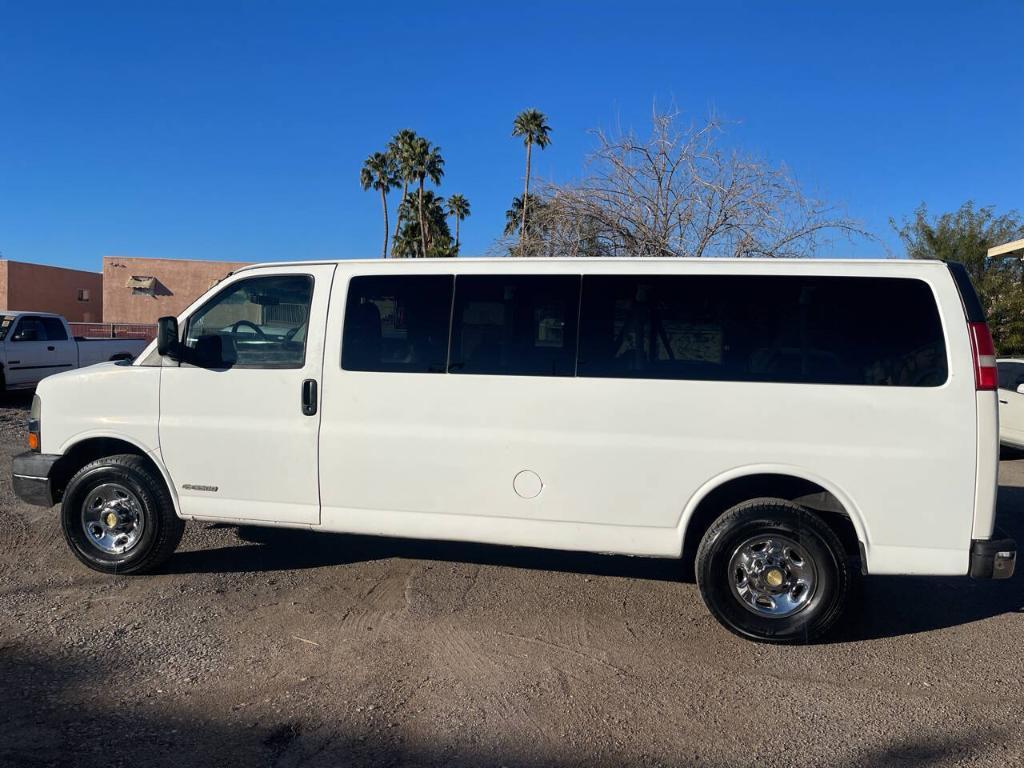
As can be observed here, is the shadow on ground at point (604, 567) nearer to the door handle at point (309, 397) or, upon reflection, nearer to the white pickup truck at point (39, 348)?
the door handle at point (309, 397)

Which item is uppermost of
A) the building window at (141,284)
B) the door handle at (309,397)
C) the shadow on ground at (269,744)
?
the building window at (141,284)

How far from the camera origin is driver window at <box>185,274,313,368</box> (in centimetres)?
493

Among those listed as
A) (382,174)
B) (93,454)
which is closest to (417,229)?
(382,174)

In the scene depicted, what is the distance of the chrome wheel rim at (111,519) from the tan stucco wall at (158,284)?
3702 centimetres

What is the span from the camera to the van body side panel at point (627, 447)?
4082mm

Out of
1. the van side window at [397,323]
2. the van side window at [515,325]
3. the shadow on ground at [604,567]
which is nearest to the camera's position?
the van side window at [515,325]

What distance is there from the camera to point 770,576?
436 cm

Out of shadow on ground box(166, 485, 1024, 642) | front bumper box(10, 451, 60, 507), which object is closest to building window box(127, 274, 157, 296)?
shadow on ground box(166, 485, 1024, 642)

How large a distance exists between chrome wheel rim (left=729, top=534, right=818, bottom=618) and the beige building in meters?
44.4

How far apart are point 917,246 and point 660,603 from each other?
1954 cm

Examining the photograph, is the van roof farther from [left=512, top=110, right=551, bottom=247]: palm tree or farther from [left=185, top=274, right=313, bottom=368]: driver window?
[left=512, top=110, right=551, bottom=247]: palm tree

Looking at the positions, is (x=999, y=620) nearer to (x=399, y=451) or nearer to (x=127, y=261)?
(x=399, y=451)

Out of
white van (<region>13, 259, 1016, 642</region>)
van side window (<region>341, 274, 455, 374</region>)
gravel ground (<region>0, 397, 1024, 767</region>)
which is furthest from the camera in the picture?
van side window (<region>341, 274, 455, 374</region>)

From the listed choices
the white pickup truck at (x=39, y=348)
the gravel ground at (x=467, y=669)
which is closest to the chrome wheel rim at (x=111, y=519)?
the gravel ground at (x=467, y=669)
